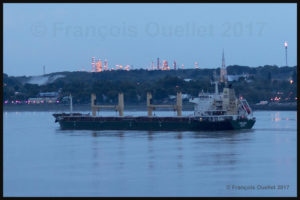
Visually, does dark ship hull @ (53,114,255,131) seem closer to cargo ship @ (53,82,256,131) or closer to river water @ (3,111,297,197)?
cargo ship @ (53,82,256,131)

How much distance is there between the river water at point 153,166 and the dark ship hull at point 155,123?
4.57m

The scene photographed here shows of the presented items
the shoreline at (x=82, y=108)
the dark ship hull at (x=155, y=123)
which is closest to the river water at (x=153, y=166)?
the dark ship hull at (x=155, y=123)

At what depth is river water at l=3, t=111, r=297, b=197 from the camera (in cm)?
2478

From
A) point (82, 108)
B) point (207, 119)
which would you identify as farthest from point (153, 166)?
point (82, 108)

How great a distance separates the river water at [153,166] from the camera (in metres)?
24.8

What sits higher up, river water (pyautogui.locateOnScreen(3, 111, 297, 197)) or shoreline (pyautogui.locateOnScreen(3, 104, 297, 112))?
Answer: shoreline (pyautogui.locateOnScreen(3, 104, 297, 112))

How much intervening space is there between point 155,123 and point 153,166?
24.3 meters

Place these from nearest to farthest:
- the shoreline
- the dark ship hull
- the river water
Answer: the river water → the dark ship hull → the shoreline

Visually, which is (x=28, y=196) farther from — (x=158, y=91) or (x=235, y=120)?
(x=158, y=91)

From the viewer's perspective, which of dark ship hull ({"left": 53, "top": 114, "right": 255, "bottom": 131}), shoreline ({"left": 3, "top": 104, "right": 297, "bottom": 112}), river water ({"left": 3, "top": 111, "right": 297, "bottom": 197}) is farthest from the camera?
shoreline ({"left": 3, "top": 104, "right": 297, "bottom": 112})

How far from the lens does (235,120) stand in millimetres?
52000

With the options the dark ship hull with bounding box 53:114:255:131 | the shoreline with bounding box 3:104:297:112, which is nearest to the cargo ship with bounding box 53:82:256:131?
the dark ship hull with bounding box 53:114:255:131

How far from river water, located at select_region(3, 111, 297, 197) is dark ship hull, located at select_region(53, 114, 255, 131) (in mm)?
4570

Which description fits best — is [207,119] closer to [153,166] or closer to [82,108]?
[153,166]
